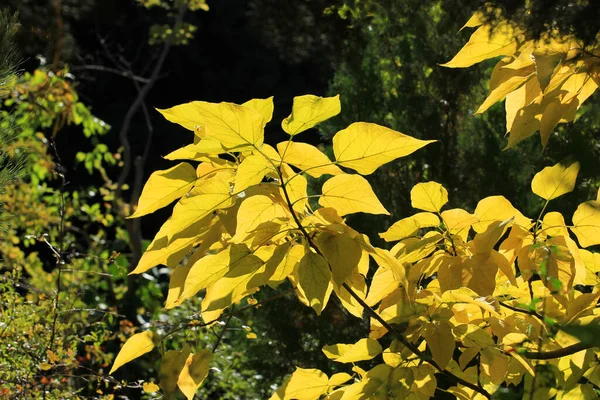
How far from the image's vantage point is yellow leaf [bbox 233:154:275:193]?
2.85 feet

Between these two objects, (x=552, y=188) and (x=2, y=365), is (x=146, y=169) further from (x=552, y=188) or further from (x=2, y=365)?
(x=552, y=188)

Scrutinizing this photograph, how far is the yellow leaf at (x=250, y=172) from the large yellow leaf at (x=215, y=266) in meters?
0.08

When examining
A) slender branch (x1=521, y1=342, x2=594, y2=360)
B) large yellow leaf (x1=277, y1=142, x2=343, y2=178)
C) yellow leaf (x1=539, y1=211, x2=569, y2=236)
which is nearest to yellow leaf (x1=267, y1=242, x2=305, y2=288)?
large yellow leaf (x1=277, y1=142, x2=343, y2=178)

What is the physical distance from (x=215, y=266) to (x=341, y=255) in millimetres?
156

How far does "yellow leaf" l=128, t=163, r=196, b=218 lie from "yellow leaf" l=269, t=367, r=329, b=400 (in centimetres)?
34

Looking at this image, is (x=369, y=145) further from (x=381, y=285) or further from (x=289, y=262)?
(x=381, y=285)

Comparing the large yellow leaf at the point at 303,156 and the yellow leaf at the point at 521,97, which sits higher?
the yellow leaf at the point at 521,97

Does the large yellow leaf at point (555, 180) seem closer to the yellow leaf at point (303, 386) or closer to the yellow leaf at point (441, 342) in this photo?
the yellow leaf at point (441, 342)

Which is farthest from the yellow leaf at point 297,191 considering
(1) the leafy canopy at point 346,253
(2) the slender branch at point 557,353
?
(2) the slender branch at point 557,353

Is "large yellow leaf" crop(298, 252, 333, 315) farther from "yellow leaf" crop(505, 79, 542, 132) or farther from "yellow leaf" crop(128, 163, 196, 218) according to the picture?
"yellow leaf" crop(505, 79, 542, 132)

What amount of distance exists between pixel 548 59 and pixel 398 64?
2.63 m

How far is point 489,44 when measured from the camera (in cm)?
108

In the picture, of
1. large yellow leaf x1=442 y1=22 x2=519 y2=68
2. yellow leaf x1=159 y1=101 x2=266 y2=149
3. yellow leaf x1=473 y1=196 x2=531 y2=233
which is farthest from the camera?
yellow leaf x1=473 y1=196 x2=531 y2=233

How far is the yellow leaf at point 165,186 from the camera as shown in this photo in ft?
3.14
